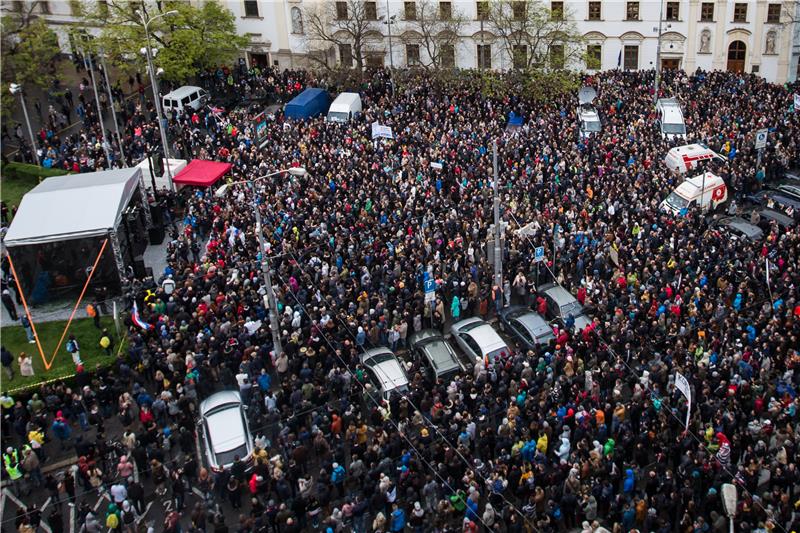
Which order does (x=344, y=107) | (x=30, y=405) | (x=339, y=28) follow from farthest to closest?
(x=339, y=28) < (x=344, y=107) < (x=30, y=405)

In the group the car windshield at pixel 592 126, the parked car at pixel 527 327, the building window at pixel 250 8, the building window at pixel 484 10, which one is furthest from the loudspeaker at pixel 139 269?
the building window at pixel 250 8

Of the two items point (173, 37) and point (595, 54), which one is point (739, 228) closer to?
point (595, 54)

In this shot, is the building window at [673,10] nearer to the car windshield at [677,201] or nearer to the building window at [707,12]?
the building window at [707,12]

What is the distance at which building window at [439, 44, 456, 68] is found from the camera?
4962 cm

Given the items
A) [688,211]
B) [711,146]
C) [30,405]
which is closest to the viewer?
[30,405]

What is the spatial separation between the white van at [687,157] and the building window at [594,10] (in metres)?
16.6

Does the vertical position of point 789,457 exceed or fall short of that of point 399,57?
it falls short

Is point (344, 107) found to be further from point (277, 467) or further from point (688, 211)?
point (277, 467)

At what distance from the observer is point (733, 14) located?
49000 mm

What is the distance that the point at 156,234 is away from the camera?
34.3 metres

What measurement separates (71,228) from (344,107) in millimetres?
19306

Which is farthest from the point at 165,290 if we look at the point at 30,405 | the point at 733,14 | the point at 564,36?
the point at 733,14

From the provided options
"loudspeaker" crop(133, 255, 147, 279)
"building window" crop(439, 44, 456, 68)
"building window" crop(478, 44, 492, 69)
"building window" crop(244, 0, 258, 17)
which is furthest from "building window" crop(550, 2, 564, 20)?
"loudspeaker" crop(133, 255, 147, 279)

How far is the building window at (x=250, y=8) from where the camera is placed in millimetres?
53312
